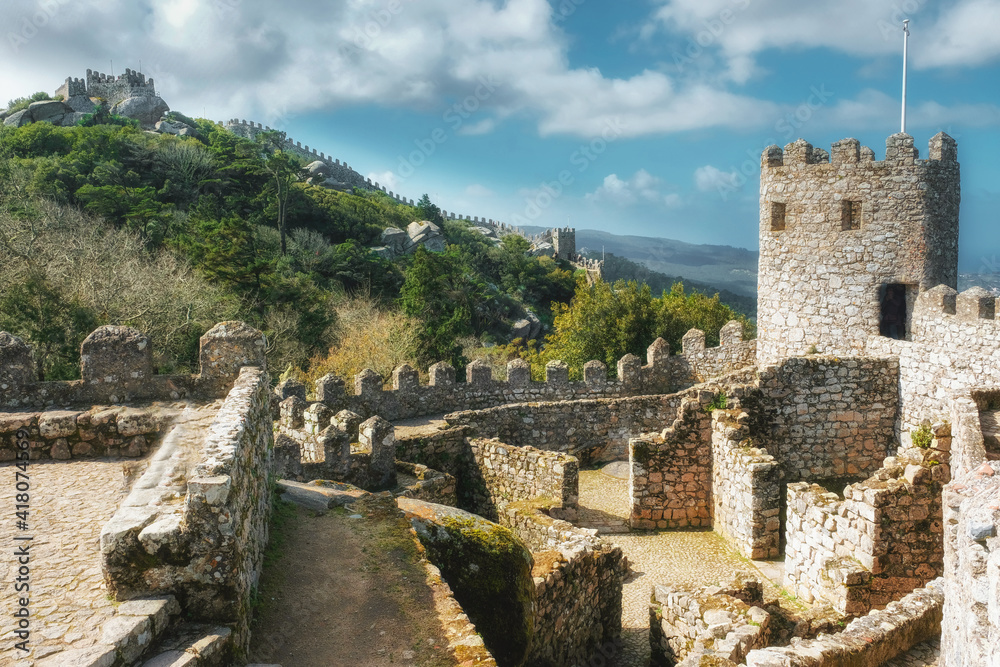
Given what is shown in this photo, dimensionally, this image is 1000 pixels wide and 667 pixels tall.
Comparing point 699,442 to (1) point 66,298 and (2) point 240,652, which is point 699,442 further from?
(1) point 66,298

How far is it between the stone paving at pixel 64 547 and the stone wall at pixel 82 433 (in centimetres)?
13

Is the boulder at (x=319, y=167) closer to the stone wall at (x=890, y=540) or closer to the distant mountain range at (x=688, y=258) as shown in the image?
the distant mountain range at (x=688, y=258)

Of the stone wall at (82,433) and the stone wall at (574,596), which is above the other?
the stone wall at (82,433)

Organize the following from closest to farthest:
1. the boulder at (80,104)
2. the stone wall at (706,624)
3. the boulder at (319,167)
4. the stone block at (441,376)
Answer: the stone wall at (706,624)
the stone block at (441,376)
the boulder at (80,104)
the boulder at (319,167)

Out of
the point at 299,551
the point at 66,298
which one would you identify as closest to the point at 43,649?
the point at 299,551

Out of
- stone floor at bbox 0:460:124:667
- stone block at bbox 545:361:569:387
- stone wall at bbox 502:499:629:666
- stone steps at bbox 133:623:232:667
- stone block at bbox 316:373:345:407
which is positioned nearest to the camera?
stone steps at bbox 133:623:232:667

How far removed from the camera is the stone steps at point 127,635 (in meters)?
2.82

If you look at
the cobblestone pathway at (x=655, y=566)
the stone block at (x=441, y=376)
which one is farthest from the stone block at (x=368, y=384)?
the cobblestone pathway at (x=655, y=566)

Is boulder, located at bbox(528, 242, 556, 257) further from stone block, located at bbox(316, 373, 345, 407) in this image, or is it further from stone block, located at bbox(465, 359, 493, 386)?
stone block, located at bbox(316, 373, 345, 407)

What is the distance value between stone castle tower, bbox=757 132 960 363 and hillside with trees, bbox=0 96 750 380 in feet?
35.0

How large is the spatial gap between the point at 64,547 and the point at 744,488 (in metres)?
6.57

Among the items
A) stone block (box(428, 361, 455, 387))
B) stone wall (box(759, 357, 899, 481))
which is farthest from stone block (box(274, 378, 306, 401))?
stone wall (box(759, 357, 899, 481))

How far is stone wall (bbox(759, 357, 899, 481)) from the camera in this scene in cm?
886

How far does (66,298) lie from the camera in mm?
17688
